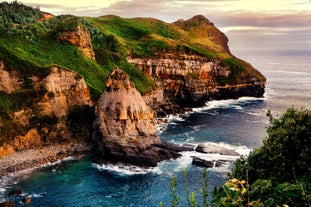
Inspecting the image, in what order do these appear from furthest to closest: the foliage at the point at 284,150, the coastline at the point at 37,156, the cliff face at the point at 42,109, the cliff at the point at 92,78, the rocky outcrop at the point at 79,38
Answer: the rocky outcrop at the point at 79,38 → the cliff at the point at 92,78 → the cliff face at the point at 42,109 → the coastline at the point at 37,156 → the foliage at the point at 284,150

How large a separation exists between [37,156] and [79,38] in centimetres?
3921

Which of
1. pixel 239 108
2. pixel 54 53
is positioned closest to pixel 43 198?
pixel 54 53

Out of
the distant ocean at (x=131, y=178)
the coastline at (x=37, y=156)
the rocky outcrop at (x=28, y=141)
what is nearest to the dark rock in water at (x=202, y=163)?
the distant ocean at (x=131, y=178)

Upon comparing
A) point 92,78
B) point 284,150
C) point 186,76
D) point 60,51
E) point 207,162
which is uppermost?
point 60,51

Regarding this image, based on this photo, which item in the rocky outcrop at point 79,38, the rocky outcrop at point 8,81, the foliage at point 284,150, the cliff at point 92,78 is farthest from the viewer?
the rocky outcrop at point 79,38

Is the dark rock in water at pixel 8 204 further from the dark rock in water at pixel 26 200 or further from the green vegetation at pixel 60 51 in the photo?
the green vegetation at pixel 60 51

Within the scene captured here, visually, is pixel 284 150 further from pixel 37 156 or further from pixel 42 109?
pixel 42 109

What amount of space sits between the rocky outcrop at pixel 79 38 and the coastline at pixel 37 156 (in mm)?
32804

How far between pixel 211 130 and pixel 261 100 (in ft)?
154

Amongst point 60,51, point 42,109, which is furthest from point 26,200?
point 60,51

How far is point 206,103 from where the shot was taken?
385ft

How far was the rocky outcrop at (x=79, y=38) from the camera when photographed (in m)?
89.0

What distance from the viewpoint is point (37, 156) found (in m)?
61.2

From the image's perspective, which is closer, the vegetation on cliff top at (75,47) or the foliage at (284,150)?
the foliage at (284,150)
